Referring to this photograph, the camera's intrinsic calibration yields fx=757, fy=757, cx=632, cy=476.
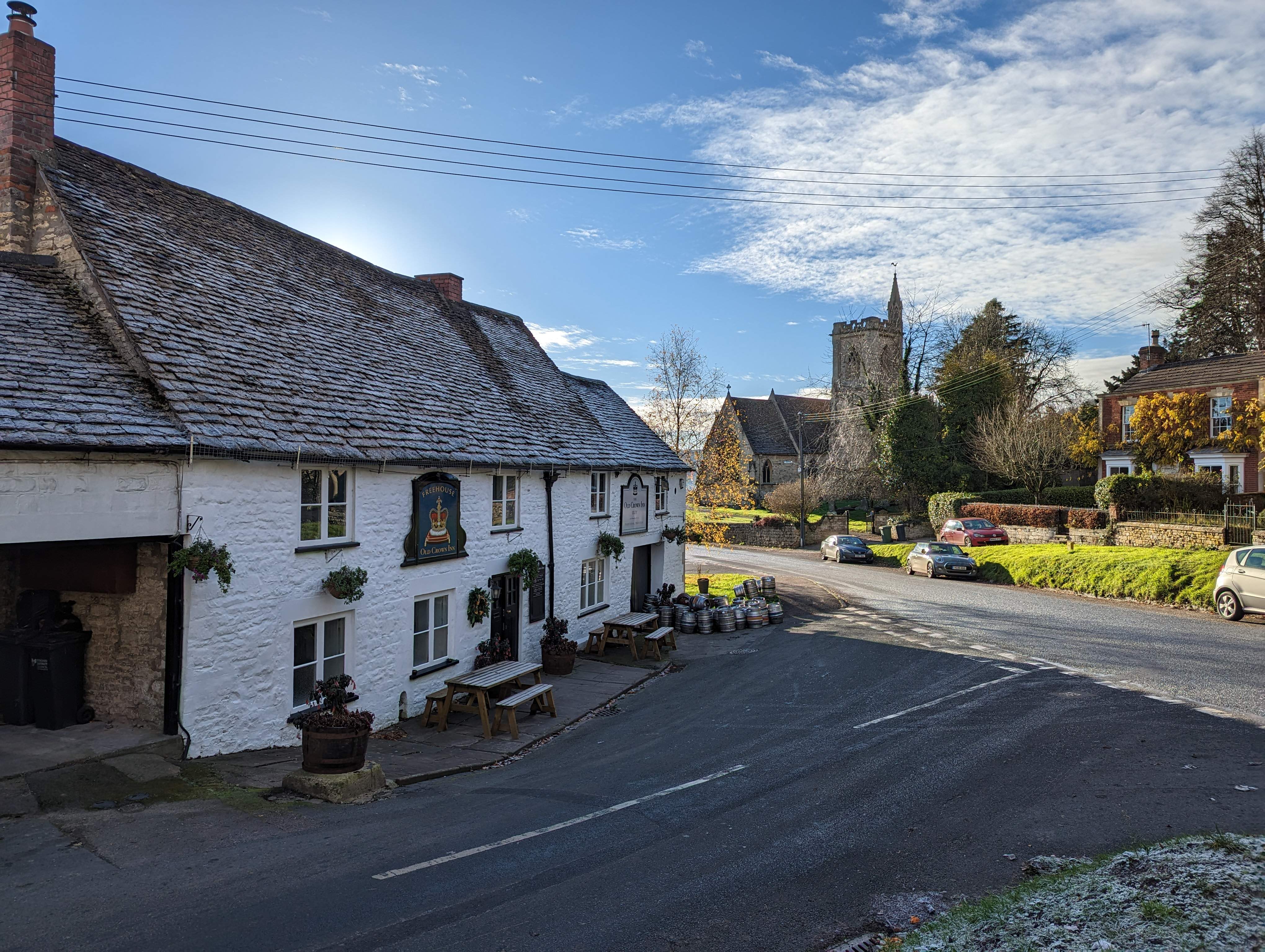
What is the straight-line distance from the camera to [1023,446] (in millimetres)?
40031

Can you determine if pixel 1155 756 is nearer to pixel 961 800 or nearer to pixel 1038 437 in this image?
pixel 961 800

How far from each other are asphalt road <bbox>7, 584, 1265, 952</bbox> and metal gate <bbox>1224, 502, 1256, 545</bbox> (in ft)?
56.7

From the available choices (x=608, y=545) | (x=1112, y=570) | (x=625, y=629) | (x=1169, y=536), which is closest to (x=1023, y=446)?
(x=1169, y=536)

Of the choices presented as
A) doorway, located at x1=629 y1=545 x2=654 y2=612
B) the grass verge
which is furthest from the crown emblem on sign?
doorway, located at x1=629 y1=545 x2=654 y2=612

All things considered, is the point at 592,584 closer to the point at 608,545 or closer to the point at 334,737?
the point at 608,545

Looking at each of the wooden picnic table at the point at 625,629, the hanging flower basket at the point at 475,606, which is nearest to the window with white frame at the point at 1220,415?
the wooden picnic table at the point at 625,629

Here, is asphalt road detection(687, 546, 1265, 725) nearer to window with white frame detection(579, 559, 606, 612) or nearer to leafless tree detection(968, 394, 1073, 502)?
window with white frame detection(579, 559, 606, 612)

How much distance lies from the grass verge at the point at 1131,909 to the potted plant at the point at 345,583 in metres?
8.13

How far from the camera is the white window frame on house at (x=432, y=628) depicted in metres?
13.1

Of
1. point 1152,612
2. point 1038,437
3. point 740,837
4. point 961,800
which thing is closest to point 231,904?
point 740,837

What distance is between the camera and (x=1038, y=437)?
132 feet

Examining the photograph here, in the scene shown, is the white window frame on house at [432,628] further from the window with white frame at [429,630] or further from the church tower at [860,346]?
the church tower at [860,346]

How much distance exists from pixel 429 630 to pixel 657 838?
7.15m

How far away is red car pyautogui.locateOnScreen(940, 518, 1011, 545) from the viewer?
3559cm
